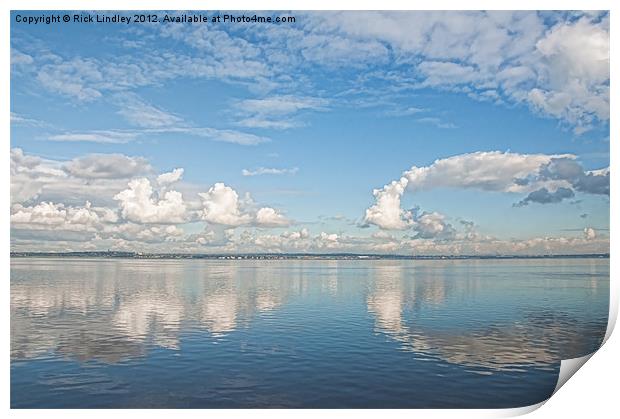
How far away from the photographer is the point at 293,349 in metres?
15.5

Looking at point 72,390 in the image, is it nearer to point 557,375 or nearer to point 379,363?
point 379,363

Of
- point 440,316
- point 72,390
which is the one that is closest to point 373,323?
point 440,316

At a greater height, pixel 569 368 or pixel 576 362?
pixel 576 362

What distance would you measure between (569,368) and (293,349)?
25.1ft

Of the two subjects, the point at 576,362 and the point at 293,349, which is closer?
the point at 576,362

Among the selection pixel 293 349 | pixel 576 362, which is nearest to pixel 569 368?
pixel 576 362

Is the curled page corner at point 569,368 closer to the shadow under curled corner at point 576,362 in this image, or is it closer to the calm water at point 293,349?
the shadow under curled corner at point 576,362

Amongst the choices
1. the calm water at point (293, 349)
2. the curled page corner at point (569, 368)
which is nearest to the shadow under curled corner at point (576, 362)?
the curled page corner at point (569, 368)

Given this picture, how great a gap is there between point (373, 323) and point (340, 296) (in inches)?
330

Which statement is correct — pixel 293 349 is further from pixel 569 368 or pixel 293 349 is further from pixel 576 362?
pixel 576 362

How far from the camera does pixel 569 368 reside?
1316cm

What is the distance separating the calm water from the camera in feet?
39.9

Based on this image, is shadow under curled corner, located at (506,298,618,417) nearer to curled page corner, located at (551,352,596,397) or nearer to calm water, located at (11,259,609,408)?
curled page corner, located at (551,352,596,397)

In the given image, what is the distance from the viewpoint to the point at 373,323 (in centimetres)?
1938
